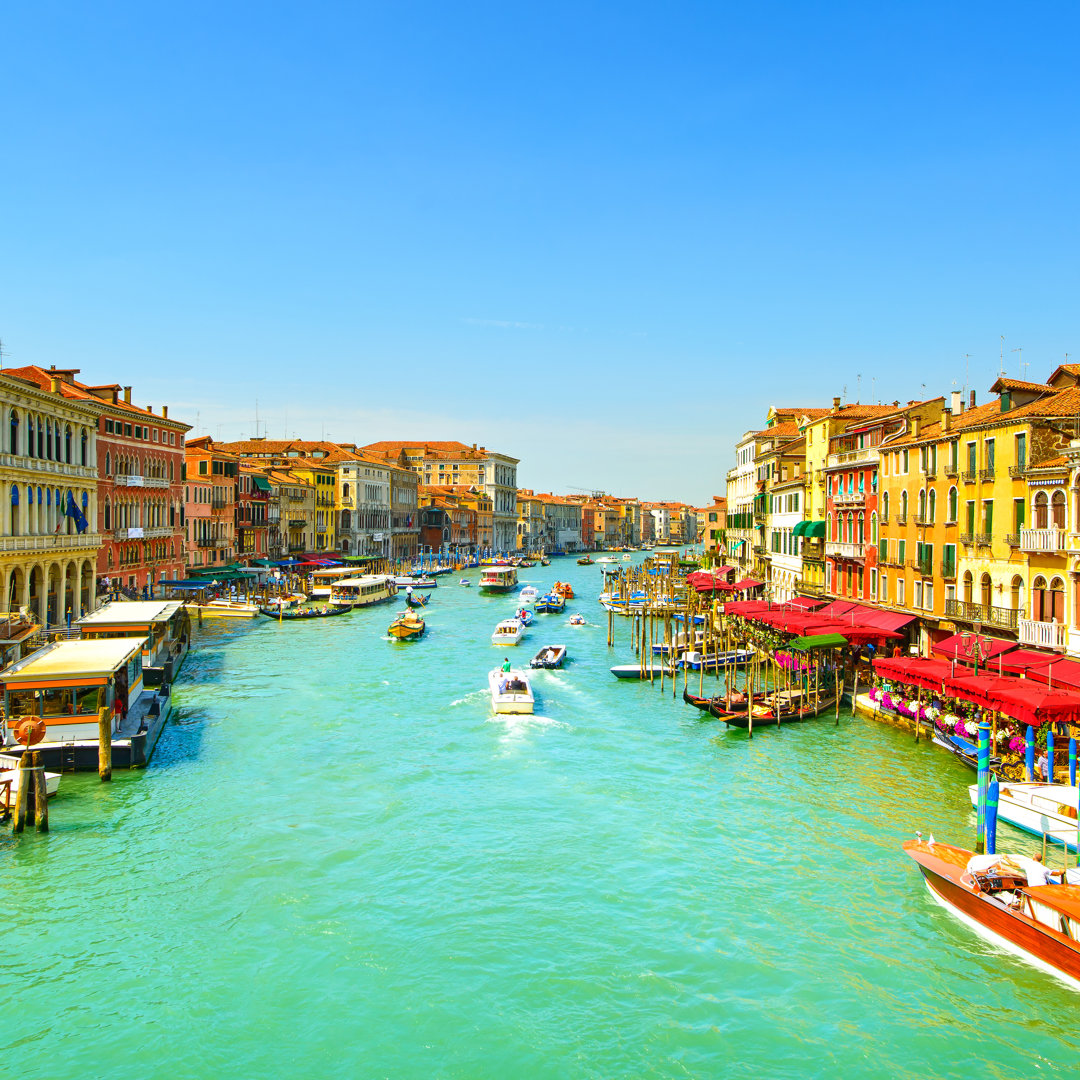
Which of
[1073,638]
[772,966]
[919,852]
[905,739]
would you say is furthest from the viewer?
[905,739]

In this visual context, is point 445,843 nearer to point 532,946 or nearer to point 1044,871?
point 532,946

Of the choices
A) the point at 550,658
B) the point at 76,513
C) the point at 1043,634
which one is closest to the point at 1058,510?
the point at 1043,634

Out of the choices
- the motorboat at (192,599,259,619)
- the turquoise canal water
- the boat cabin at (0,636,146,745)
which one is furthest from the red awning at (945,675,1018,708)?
the motorboat at (192,599,259,619)

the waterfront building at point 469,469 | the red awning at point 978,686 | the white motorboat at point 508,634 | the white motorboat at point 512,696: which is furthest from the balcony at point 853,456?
the waterfront building at point 469,469

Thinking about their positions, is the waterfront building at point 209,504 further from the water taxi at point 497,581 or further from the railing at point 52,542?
the water taxi at point 497,581

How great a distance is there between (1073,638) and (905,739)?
14.3ft

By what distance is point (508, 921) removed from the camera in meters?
12.8

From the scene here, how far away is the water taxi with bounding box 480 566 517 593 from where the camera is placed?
70250mm

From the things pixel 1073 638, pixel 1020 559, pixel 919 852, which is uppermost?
pixel 1020 559

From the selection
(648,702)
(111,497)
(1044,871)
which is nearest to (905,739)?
(648,702)

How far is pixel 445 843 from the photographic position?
1559 cm

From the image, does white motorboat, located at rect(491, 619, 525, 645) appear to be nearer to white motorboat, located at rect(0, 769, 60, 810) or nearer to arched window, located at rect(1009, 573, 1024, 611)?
arched window, located at rect(1009, 573, 1024, 611)

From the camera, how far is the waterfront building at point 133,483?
131 feet

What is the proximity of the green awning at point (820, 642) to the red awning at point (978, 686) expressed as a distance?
579cm
